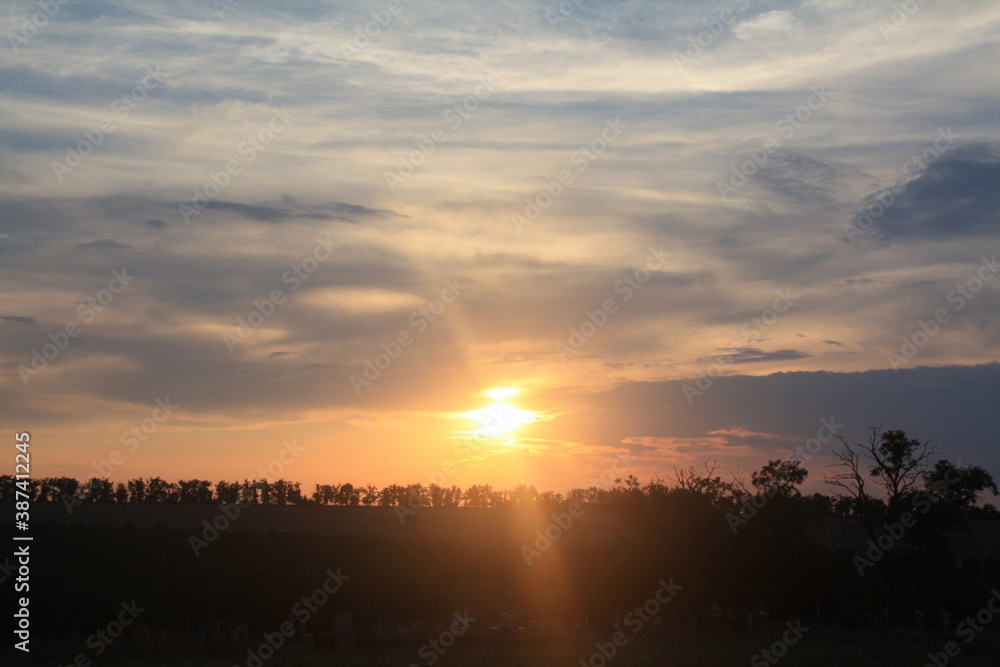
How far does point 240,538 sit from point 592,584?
Result: 32.8 m

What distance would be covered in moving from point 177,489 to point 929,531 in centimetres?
10519

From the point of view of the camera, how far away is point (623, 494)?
4462 cm

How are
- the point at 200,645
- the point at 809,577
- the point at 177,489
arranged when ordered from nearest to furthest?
the point at 200,645, the point at 809,577, the point at 177,489

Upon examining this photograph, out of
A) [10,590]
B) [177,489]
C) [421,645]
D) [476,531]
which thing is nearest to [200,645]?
[421,645]

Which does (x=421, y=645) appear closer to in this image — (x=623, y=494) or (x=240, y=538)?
(x=623, y=494)

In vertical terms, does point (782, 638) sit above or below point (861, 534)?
below

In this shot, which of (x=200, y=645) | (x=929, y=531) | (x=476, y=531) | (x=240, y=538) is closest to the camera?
(x=200, y=645)

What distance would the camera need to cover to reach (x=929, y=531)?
44531 millimetres

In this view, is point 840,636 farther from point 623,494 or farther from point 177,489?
point 177,489

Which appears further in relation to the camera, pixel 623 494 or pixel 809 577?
pixel 623 494

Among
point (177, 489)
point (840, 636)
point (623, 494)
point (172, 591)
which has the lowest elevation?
point (840, 636)

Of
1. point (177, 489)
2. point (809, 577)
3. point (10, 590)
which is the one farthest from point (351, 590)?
point (177, 489)

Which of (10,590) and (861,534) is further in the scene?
(861,534)

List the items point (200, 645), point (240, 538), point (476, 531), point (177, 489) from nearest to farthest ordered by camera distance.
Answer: point (200, 645)
point (240, 538)
point (476, 531)
point (177, 489)
